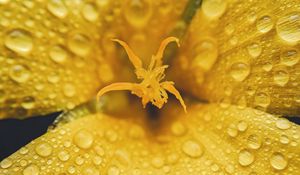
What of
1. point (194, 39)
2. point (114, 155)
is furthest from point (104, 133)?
point (194, 39)

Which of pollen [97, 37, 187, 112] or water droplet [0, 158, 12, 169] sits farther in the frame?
pollen [97, 37, 187, 112]

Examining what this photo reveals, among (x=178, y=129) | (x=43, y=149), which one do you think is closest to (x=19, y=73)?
(x=43, y=149)

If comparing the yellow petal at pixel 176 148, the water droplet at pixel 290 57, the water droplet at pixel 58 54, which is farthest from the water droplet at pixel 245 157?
the water droplet at pixel 58 54

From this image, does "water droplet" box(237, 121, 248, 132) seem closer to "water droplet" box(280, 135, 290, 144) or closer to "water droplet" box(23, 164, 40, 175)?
"water droplet" box(280, 135, 290, 144)

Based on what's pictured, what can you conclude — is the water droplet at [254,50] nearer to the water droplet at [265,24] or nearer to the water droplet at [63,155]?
the water droplet at [265,24]

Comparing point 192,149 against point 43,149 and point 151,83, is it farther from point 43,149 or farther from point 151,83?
point 43,149

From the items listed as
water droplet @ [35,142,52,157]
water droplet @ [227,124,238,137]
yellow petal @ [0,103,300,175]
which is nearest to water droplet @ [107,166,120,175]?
yellow petal @ [0,103,300,175]
